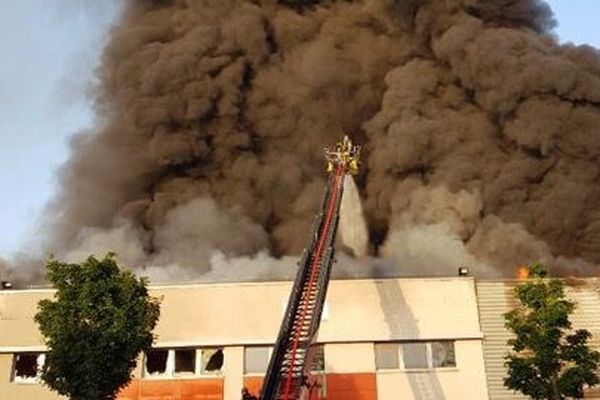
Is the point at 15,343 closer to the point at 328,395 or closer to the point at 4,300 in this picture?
the point at 4,300

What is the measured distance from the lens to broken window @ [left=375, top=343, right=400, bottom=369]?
17.6m

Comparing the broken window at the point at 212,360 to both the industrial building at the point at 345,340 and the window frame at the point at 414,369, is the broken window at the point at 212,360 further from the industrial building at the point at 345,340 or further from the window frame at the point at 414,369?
the window frame at the point at 414,369

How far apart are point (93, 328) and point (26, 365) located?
727 cm

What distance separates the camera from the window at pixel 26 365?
1812 cm

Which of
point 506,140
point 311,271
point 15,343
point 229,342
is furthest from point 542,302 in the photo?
point 506,140

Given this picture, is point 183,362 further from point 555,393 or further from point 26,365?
point 555,393

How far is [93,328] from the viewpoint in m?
12.1

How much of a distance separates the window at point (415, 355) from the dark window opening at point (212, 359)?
12.1 ft

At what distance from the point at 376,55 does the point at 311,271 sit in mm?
23484

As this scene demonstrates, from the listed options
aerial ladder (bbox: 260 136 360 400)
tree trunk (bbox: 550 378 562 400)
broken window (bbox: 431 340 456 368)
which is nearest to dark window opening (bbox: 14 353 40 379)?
aerial ladder (bbox: 260 136 360 400)

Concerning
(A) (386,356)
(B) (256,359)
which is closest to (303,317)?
(B) (256,359)

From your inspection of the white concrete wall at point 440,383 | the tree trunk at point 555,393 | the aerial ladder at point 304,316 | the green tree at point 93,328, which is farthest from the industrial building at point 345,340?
the green tree at point 93,328

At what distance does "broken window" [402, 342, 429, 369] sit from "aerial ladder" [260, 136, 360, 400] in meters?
3.55

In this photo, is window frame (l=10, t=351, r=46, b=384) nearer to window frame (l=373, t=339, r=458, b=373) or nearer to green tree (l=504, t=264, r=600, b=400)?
window frame (l=373, t=339, r=458, b=373)
